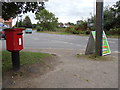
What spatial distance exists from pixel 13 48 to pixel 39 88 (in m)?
1.32

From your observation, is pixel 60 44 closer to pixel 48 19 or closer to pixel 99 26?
pixel 99 26

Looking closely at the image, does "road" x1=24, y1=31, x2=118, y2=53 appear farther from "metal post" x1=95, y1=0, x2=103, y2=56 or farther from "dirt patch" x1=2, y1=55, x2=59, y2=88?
"dirt patch" x1=2, y1=55, x2=59, y2=88

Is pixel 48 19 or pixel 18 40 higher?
pixel 48 19

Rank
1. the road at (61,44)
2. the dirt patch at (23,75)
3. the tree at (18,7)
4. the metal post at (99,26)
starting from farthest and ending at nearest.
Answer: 1. the road at (61,44)
2. the metal post at (99,26)
3. the tree at (18,7)
4. the dirt patch at (23,75)

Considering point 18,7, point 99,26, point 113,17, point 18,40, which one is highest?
point 113,17

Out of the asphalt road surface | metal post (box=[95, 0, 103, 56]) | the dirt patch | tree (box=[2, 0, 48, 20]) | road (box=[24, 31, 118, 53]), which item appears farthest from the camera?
road (box=[24, 31, 118, 53])

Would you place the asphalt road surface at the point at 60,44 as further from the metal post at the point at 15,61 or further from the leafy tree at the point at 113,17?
the leafy tree at the point at 113,17

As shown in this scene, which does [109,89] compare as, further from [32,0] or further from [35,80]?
[32,0]

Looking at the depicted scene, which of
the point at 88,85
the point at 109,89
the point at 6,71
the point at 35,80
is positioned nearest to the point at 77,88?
the point at 88,85

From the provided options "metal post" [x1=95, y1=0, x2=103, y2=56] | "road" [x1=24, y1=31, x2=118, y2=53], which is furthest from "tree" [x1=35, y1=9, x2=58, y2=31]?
"metal post" [x1=95, y1=0, x2=103, y2=56]

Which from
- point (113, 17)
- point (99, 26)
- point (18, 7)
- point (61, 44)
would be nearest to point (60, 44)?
point (61, 44)

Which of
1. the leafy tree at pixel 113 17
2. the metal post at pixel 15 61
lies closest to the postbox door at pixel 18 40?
the metal post at pixel 15 61

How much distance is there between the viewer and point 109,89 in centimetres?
292

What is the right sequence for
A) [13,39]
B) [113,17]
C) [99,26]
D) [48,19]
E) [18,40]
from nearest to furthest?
[13,39] < [18,40] < [99,26] < [113,17] < [48,19]
